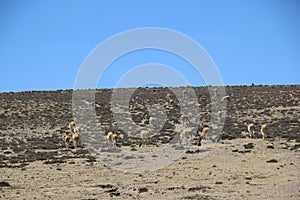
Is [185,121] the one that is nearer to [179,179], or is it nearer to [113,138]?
[113,138]

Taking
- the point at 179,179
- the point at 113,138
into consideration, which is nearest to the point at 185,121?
the point at 113,138

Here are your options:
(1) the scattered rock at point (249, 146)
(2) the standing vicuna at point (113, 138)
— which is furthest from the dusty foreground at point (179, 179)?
(2) the standing vicuna at point (113, 138)

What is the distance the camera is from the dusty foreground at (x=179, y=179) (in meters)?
18.5

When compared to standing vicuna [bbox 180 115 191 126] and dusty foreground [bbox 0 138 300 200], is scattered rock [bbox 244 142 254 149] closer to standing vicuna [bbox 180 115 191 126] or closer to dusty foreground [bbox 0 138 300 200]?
dusty foreground [bbox 0 138 300 200]

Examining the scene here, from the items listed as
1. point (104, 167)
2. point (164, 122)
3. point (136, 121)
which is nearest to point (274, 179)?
point (104, 167)

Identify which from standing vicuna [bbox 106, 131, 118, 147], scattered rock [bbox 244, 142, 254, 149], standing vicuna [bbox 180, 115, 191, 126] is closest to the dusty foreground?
scattered rock [bbox 244, 142, 254, 149]

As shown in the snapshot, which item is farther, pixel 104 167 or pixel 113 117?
pixel 113 117

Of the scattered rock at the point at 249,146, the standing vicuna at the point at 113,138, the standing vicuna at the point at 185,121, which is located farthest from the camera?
the standing vicuna at the point at 185,121

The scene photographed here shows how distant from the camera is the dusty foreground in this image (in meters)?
18.5

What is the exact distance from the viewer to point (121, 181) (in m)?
21.6

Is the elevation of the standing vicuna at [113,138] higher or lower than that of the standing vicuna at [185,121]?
lower

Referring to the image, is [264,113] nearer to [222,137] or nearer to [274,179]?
[222,137]

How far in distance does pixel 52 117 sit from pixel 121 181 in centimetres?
3255

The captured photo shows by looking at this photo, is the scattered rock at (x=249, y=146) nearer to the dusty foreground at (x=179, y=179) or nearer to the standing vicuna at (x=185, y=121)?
the dusty foreground at (x=179, y=179)
